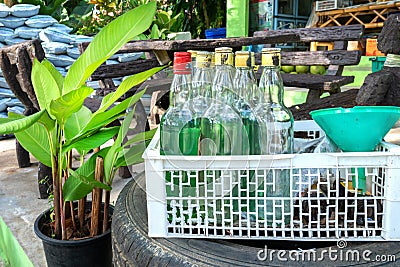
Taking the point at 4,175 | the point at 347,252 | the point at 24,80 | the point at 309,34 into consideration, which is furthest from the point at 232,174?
the point at 4,175

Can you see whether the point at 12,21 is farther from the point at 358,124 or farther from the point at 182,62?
the point at 358,124

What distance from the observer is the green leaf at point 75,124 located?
3.87ft

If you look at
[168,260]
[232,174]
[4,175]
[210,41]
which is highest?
[210,41]

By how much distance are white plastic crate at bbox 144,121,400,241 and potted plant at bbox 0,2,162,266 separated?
12.4 inches

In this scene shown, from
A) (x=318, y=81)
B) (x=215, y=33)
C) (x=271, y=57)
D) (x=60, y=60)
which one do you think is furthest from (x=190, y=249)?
(x=215, y=33)

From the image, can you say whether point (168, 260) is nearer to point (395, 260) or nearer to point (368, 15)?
point (395, 260)

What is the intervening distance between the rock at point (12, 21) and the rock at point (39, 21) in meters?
0.08

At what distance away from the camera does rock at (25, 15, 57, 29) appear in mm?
4426

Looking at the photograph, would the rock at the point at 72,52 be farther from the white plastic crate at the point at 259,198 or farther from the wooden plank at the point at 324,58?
the white plastic crate at the point at 259,198

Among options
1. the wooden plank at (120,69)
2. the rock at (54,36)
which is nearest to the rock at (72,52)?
the rock at (54,36)

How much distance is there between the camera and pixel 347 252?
0.64 metres

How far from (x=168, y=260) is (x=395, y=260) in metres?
0.37

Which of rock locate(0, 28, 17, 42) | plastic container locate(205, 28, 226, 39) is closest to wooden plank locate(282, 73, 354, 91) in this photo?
rock locate(0, 28, 17, 42)

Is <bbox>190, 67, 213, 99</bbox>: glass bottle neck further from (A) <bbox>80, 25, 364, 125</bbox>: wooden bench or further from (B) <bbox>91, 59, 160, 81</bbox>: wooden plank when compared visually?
(B) <bbox>91, 59, 160, 81</bbox>: wooden plank
